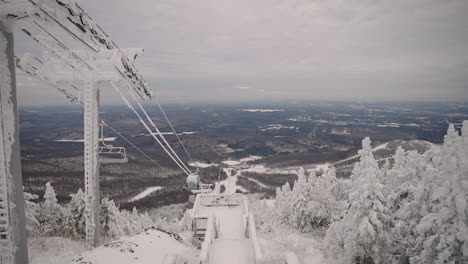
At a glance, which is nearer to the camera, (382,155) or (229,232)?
(229,232)

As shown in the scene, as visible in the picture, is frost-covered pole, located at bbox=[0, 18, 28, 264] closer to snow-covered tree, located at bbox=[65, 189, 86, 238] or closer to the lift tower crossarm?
the lift tower crossarm

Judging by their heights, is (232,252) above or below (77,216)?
above

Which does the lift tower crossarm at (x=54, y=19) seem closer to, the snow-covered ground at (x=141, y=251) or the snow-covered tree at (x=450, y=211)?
the snow-covered ground at (x=141, y=251)

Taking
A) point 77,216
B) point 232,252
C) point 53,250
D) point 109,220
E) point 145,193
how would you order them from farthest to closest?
point 145,193
point 109,220
point 77,216
point 232,252
point 53,250

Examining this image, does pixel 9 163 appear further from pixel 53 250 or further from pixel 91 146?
pixel 53 250

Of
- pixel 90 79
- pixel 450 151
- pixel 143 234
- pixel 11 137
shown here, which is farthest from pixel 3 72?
pixel 450 151

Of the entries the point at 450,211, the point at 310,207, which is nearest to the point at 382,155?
the point at 310,207

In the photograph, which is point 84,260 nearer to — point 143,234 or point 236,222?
point 143,234

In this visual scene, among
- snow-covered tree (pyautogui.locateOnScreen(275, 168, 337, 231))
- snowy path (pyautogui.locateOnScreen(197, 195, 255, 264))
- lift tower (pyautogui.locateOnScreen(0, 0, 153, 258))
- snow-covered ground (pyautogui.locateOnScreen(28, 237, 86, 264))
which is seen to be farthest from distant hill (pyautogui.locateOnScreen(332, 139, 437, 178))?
lift tower (pyautogui.locateOnScreen(0, 0, 153, 258))
